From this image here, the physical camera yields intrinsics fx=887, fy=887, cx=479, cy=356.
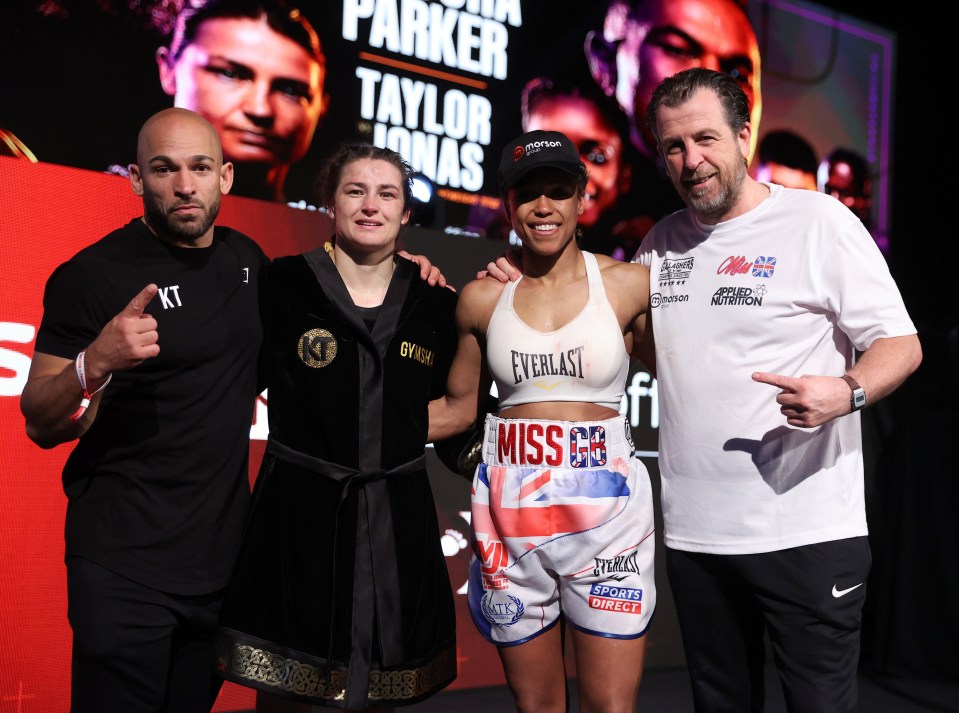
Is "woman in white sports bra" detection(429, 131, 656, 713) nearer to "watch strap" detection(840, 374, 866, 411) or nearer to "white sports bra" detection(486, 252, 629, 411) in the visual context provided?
"white sports bra" detection(486, 252, 629, 411)

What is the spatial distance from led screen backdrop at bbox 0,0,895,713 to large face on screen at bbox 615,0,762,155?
0.12 meters

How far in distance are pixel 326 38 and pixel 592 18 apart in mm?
1506

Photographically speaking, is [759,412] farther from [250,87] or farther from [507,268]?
[250,87]

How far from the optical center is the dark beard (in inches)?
75.6

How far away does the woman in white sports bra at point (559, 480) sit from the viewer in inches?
78.2

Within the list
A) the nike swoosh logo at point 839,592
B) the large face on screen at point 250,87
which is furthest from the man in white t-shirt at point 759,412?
the large face on screen at point 250,87

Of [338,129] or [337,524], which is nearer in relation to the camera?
[337,524]

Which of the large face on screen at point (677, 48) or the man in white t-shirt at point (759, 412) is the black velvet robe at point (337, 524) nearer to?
the man in white t-shirt at point (759, 412)

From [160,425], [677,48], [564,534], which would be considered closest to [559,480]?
[564,534]

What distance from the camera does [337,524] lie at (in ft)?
6.28

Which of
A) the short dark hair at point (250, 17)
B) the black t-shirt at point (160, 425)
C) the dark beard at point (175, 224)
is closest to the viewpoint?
the black t-shirt at point (160, 425)

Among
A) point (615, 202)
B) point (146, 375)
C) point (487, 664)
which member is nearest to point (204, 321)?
point (146, 375)

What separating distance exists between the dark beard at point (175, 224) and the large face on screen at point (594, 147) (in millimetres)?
2827

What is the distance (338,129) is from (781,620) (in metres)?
2.82
